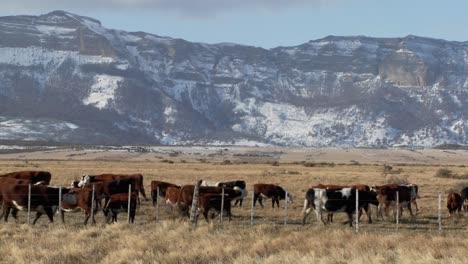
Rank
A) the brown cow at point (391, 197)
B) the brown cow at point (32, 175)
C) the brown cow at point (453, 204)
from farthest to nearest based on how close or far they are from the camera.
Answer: the brown cow at point (32, 175) < the brown cow at point (453, 204) < the brown cow at point (391, 197)

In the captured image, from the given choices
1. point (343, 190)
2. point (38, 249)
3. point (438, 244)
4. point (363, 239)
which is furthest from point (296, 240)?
point (343, 190)

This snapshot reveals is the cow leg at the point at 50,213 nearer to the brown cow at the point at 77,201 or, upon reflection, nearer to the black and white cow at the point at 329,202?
the brown cow at the point at 77,201

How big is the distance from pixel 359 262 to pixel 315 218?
1348cm

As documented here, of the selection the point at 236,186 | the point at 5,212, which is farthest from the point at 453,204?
the point at 5,212

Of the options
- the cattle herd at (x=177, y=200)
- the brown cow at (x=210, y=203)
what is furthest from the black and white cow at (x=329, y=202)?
the brown cow at (x=210, y=203)

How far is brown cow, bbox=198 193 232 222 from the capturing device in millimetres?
27203

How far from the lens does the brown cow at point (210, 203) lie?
2720cm

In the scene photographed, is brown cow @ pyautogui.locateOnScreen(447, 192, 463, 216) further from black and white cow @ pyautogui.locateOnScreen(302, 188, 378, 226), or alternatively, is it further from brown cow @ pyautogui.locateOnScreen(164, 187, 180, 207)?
brown cow @ pyautogui.locateOnScreen(164, 187, 180, 207)

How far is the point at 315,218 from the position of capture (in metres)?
29.1

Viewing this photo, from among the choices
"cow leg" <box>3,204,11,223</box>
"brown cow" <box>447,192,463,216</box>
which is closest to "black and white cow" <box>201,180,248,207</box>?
"brown cow" <box>447,192,463,216</box>

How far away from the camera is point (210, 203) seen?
27.4 meters

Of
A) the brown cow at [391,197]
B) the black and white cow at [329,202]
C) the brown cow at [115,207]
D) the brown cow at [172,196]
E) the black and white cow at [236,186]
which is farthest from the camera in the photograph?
the black and white cow at [236,186]

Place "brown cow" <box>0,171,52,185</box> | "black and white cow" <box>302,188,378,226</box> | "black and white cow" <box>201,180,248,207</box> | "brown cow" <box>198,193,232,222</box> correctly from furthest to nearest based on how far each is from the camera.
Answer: "brown cow" <box>0,171,52,185</box>
"black and white cow" <box>201,180,248,207</box>
"brown cow" <box>198,193,232,222</box>
"black and white cow" <box>302,188,378,226</box>

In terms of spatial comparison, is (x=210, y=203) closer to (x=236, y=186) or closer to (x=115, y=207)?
(x=115, y=207)
